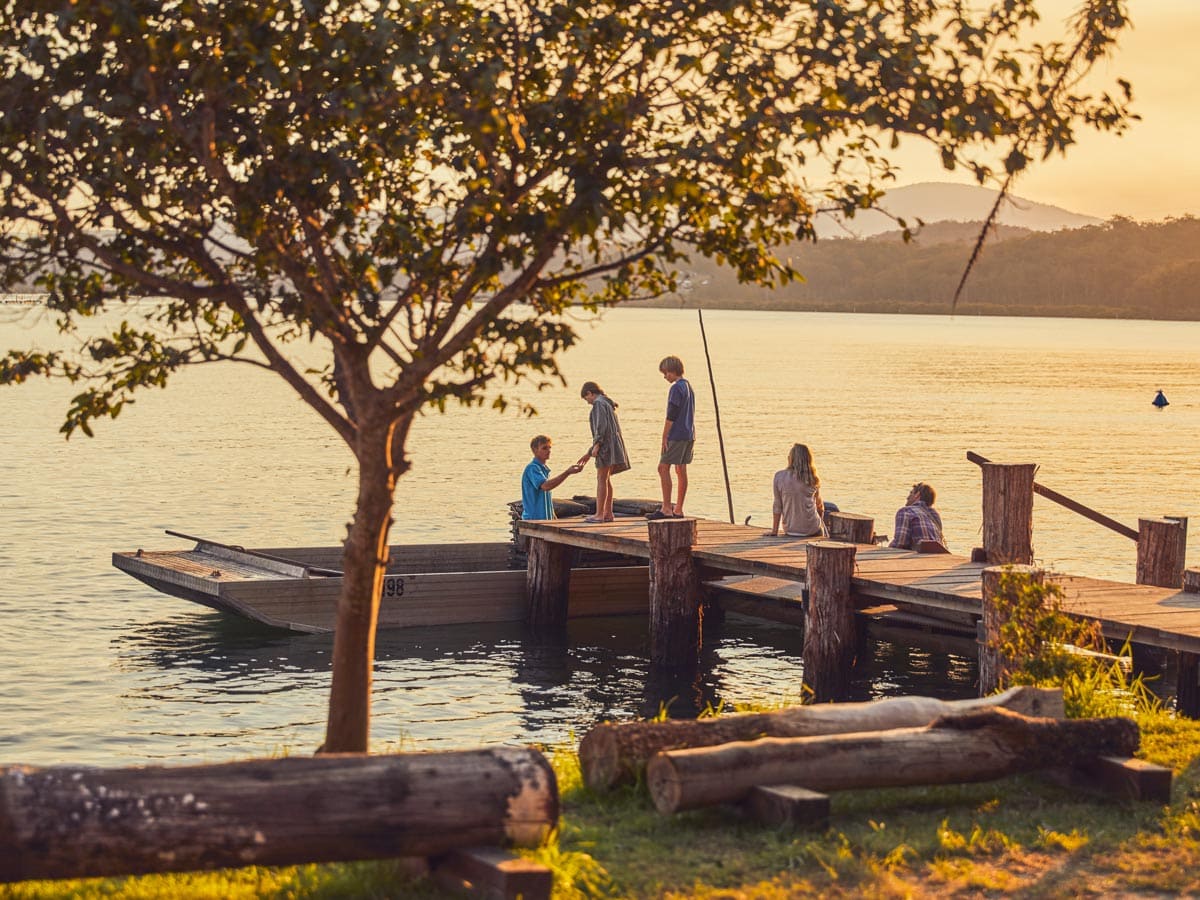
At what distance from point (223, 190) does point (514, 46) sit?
1687 mm

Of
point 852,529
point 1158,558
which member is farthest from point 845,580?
point 1158,558

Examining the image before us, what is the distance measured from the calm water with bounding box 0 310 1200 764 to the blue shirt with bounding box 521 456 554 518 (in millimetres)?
1643

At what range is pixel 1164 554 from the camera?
57.7 ft

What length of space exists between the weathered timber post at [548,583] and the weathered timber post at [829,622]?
5412 mm

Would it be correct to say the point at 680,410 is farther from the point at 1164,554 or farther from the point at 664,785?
the point at 664,785

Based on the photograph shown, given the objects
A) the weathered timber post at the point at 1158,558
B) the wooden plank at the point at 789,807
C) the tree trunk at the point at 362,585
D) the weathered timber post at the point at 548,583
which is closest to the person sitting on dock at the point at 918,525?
the weathered timber post at the point at 1158,558

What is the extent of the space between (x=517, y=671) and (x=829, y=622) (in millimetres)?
4769

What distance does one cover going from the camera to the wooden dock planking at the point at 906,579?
13.7 meters

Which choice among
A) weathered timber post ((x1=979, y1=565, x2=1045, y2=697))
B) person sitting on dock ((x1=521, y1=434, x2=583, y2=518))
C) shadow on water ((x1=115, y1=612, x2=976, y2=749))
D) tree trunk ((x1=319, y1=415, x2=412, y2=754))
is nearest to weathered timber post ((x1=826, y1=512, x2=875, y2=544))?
shadow on water ((x1=115, y1=612, x2=976, y2=749))

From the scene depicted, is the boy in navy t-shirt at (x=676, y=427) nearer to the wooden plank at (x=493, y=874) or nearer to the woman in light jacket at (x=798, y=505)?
the woman in light jacket at (x=798, y=505)

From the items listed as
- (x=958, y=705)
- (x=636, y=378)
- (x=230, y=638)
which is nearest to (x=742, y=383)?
(x=636, y=378)

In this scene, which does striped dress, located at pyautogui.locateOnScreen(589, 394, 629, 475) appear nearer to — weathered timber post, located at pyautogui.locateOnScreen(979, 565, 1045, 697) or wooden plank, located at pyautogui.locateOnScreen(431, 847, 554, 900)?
weathered timber post, located at pyautogui.locateOnScreen(979, 565, 1045, 697)

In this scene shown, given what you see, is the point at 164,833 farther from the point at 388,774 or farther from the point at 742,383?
the point at 742,383

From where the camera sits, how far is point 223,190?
8.35 metres
